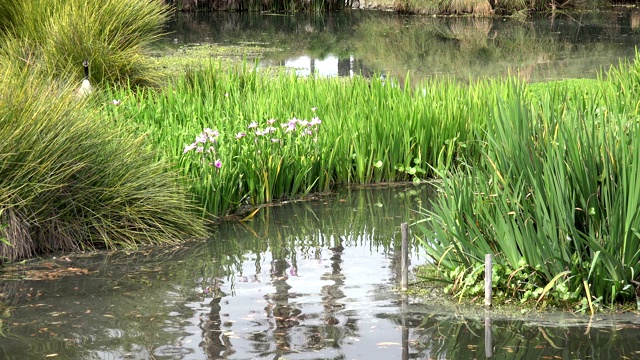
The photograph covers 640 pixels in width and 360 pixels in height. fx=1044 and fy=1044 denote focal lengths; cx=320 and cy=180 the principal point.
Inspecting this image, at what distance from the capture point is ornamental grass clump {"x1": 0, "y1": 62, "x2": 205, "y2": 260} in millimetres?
6699

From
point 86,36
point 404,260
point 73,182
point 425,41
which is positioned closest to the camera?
point 404,260

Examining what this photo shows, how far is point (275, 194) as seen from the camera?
841 centimetres

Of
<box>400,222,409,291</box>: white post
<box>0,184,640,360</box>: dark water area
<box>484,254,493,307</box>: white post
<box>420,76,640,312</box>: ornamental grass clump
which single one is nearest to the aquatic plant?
<box>0,184,640,360</box>: dark water area

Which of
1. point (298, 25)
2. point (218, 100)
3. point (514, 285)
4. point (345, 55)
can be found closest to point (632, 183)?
point (514, 285)

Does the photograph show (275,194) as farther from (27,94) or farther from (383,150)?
(27,94)

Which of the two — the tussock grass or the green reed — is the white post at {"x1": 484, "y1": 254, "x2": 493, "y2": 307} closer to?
the green reed

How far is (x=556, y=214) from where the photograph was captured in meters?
5.48

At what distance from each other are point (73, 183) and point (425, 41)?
16.1 metres

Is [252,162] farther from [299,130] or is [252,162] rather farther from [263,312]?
[263,312]

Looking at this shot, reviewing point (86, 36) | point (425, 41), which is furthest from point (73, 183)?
point (425, 41)

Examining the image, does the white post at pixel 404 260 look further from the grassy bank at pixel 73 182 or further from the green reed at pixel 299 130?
the green reed at pixel 299 130

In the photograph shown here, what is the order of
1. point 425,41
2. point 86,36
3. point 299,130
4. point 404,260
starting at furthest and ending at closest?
1. point 425,41
2. point 86,36
3. point 299,130
4. point 404,260

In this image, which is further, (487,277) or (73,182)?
(73,182)

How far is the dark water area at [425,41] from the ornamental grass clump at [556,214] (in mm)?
8672
